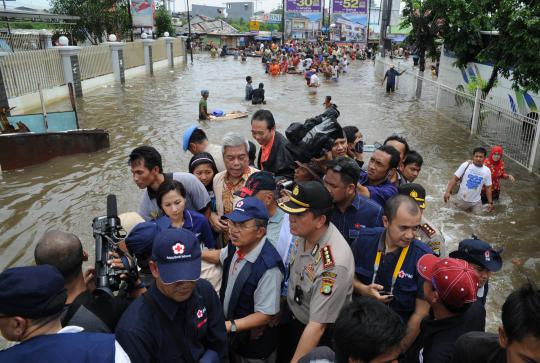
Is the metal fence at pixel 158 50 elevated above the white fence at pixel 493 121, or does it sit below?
above

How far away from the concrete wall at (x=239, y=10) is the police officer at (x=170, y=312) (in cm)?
10901

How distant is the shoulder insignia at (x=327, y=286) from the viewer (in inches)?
88.0

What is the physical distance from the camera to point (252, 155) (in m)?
4.80

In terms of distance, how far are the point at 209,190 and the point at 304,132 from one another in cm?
117

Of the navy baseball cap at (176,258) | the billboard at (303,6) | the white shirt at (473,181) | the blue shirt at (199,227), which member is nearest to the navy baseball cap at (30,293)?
the navy baseball cap at (176,258)

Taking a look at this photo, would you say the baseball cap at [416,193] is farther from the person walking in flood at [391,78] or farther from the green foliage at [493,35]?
the person walking in flood at [391,78]

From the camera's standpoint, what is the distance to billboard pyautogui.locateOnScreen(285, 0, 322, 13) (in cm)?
5294

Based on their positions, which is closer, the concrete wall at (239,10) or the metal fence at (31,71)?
the metal fence at (31,71)

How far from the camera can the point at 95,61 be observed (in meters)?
20.5

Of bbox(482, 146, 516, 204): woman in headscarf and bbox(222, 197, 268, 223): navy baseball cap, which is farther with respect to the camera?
bbox(482, 146, 516, 204): woman in headscarf

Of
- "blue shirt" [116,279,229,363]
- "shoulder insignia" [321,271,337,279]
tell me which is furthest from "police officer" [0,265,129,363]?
"shoulder insignia" [321,271,337,279]

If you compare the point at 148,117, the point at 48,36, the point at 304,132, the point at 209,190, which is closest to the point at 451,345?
the point at 304,132

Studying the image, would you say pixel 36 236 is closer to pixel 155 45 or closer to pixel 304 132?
pixel 304 132

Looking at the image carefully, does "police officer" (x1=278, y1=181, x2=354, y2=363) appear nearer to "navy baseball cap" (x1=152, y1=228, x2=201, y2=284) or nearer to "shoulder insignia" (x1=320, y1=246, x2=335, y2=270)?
"shoulder insignia" (x1=320, y1=246, x2=335, y2=270)
